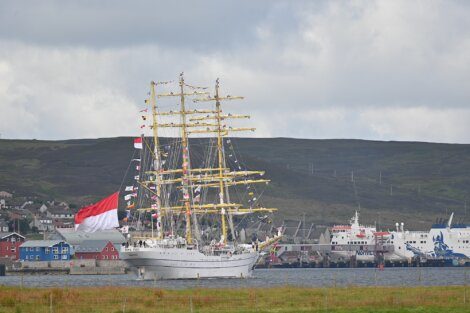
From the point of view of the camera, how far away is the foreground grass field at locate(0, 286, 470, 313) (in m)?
63.0

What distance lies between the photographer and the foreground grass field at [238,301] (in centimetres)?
6304

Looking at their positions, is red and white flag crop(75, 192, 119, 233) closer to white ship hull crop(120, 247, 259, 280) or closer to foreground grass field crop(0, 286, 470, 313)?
white ship hull crop(120, 247, 259, 280)

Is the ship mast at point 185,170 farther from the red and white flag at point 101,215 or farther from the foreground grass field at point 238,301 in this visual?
the foreground grass field at point 238,301

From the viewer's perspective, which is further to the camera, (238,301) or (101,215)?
(101,215)

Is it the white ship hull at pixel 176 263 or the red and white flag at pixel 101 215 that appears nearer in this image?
the red and white flag at pixel 101 215

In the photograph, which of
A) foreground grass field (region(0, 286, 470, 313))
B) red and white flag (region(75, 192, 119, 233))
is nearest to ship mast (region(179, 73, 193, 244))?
red and white flag (region(75, 192, 119, 233))

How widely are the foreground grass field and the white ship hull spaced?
205 feet

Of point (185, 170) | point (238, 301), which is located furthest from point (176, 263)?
point (238, 301)

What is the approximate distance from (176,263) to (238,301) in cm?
7385

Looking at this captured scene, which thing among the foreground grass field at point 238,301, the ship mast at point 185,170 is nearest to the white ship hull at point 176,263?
the ship mast at point 185,170

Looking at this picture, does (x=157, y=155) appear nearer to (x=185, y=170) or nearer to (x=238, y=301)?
(x=185, y=170)

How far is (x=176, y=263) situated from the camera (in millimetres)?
143625

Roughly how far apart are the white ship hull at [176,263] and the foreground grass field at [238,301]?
6252 centimetres

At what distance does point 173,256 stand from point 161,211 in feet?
27.0
